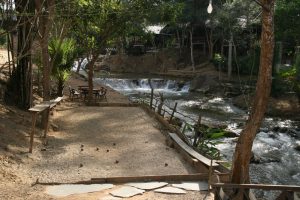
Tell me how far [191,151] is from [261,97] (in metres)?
3.57

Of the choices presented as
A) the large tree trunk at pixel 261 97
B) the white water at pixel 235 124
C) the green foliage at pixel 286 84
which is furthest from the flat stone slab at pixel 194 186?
the green foliage at pixel 286 84

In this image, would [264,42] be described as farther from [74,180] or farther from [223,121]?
[223,121]

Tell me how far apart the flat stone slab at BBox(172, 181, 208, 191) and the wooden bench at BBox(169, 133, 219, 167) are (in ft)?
1.29

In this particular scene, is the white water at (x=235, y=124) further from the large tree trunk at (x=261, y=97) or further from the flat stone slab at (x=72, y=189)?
the large tree trunk at (x=261, y=97)

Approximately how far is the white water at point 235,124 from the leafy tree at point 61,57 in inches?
221

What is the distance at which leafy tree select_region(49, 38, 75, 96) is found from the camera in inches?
547

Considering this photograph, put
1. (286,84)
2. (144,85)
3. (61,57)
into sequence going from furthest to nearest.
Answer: (144,85)
(286,84)
(61,57)

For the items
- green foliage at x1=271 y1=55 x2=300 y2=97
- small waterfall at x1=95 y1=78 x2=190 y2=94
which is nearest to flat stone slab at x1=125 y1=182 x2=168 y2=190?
green foliage at x1=271 y1=55 x2=300 y2=97

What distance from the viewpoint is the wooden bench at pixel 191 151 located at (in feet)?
23.9

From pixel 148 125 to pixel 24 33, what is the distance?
4.18 metres

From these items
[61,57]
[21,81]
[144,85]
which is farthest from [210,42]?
[21,81]

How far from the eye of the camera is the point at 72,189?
6.52 m

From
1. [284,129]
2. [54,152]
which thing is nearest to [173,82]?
[284,129]

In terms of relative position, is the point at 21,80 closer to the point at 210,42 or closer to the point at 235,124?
the point at 235,124
